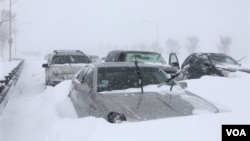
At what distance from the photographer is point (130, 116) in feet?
17.1

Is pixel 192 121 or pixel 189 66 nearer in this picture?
pixel 192 121

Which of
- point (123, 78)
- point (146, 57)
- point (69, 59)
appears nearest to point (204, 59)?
point (146, 57)

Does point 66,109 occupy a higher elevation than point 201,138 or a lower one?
lower

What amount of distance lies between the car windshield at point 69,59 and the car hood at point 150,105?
930 cm

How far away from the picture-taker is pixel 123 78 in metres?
6.82

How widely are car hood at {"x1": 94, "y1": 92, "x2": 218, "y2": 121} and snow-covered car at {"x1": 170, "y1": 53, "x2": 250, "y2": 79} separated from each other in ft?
28.5

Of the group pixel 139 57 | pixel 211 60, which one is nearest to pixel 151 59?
pixel 139 57

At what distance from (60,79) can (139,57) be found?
3.44 meters

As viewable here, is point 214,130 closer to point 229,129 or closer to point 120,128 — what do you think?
point 229,129

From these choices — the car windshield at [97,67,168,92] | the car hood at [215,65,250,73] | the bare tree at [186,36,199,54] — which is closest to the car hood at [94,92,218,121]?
the car windshield at [97,67,168,92]

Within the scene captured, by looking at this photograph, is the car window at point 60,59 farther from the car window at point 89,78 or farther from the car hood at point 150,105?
the car hood at point 150,105

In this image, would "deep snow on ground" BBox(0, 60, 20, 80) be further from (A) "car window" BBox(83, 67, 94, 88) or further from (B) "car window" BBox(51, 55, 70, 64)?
(A) "car window" BBox(83, 67, 94, 88)

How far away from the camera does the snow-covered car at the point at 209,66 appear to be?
14.9 metres

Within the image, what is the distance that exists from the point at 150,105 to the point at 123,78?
1257mm
